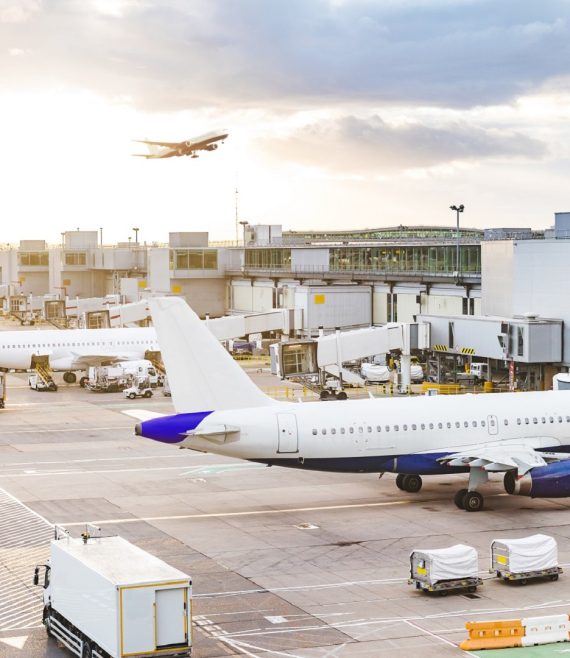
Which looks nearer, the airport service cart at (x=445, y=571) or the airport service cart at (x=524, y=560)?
the airport service cart at (x=445, y=571)

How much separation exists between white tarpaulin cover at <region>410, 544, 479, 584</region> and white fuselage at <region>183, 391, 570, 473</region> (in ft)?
36.7

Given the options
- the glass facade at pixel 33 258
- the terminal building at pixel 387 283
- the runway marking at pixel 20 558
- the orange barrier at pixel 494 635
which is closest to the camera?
the orange barrier at pixel 494 635

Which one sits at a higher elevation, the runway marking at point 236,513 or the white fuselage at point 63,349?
the white fuselage at point 63,349

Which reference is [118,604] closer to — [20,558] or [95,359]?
[20,558]

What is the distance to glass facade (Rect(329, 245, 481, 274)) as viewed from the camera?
108 m

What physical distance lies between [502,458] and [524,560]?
10.1 metres

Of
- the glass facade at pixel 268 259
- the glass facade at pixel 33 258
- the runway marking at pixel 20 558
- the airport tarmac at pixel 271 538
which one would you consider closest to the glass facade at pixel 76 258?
the glass facade at pixel 33 258

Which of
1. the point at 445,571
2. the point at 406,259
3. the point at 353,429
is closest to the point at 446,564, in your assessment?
the point at 445,571

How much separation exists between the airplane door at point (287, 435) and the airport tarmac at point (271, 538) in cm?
289

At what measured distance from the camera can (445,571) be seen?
110 ft

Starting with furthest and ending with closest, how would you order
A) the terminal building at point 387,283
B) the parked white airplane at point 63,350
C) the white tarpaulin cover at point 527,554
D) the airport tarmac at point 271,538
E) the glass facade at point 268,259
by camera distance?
the glass facade at point 268,259
the parked white airplane at point 63,350
the terminal building at point 387,283
the white tarpaulin cover at point 527,554
the airport tarmac at point 271,538

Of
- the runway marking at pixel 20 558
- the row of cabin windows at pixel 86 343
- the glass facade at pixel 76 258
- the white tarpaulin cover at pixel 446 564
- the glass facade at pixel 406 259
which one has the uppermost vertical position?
the glass facade at pixel 76 258

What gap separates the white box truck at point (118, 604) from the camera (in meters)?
25.5

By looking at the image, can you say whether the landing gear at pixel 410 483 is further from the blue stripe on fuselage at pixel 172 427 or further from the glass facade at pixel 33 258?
the glass facade at pixel 33 258
